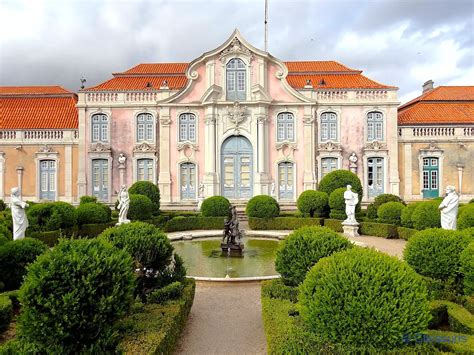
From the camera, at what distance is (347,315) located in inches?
163

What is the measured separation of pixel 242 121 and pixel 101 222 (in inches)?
493

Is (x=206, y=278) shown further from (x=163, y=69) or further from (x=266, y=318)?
(x=163, y=69)

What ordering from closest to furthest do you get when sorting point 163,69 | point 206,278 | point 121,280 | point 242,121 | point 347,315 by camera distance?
point 347,315, point 121,280, point 206,278, point 242,121, point 163,69

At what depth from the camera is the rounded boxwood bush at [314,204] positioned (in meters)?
17.5

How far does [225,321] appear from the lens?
660 centimetres

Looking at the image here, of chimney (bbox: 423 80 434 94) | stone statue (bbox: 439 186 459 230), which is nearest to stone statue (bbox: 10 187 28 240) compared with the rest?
stone statue (bbox: 439 186 459 230)

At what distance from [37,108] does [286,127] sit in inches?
692

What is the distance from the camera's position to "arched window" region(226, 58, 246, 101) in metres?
25.3

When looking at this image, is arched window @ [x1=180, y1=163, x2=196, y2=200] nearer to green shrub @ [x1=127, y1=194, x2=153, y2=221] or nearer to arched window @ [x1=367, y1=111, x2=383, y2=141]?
green shrub @ [x1=127, y1=194, x2=153, y2=221]

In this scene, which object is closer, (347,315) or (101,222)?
(347,315)

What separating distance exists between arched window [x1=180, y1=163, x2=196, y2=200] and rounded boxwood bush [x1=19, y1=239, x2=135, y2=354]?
68.4ft

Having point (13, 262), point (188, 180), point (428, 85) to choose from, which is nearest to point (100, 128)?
point (188, 180)

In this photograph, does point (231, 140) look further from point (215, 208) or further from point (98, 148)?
point (98, 148)

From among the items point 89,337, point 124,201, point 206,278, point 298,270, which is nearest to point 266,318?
point 298,270
